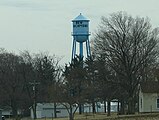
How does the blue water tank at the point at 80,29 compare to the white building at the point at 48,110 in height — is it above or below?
above

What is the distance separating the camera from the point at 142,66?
71.4m

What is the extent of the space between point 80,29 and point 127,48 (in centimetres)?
3308

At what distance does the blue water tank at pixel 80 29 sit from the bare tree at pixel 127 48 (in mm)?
29655

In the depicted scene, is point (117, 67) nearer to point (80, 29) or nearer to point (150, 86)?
point (150, 86)

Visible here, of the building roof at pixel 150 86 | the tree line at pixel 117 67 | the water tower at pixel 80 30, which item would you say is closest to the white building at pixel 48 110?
the water tower at pixel 80 30

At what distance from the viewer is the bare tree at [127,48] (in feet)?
232

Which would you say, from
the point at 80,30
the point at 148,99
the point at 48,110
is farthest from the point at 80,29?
the point at 148,99

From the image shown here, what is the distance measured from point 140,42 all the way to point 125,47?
89.8 inches

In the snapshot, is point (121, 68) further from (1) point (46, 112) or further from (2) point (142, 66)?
(1) point (46, 112)

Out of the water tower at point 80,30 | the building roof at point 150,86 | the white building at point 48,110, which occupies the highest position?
the water tower at point 80,30

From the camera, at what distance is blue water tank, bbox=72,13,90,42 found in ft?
339

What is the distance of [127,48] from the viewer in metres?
71.0

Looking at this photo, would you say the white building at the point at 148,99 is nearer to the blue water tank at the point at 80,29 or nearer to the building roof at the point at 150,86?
the building roof at the point at 150,86

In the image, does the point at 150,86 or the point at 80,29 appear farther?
the point at 80,29
